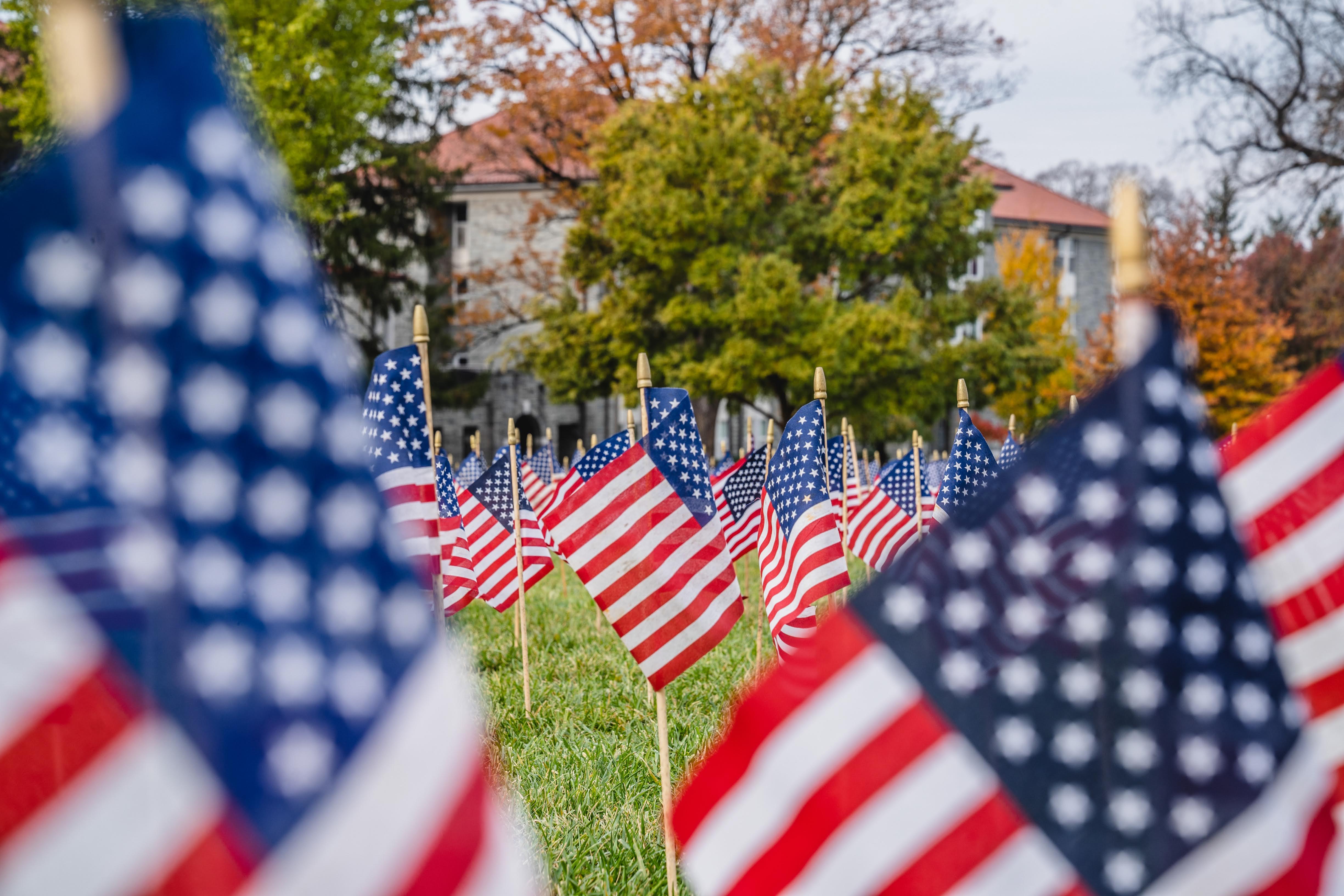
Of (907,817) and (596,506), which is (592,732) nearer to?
(596,506)

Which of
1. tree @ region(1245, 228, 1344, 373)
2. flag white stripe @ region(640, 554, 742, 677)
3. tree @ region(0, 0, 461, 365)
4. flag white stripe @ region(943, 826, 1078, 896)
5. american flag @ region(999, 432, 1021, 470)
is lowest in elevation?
flag white stripe @ region(640, 554, 742, 677)

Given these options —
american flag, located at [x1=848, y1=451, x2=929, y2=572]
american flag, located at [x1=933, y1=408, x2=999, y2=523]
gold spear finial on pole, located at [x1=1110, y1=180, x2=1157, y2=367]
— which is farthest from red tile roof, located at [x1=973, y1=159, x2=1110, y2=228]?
gold spear finial on pole, located at [x1=1110, y1=180, x2=1157, y2=367]

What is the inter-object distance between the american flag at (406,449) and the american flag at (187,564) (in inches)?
97.2

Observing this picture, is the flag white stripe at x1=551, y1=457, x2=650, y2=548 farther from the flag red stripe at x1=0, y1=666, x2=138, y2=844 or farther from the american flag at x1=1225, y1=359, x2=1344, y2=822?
the flag red stripe at x1=0, y1=666, x2=138, y2=844

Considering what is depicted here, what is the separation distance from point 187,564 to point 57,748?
0.94 ft

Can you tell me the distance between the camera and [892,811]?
1.98 meters

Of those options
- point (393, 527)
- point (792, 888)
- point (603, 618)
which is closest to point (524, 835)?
point (792, 888)

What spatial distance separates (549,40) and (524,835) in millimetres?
26432

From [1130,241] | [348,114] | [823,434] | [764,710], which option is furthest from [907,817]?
[348,114]

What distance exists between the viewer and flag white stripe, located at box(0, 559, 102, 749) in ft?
5.01

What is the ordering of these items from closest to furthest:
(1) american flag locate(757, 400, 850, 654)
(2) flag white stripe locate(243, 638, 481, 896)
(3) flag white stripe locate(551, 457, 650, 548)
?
1. (2) flag white stripe locate(243, 638, 481, 896)
2. (3) flag white stripe locate(551, 457, 650, 548)
3. (1) american flag locate(757, 400, 850, 654)

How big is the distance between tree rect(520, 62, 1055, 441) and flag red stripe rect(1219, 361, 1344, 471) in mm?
20441

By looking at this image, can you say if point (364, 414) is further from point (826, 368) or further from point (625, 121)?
point (625, 121)

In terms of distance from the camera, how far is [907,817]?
6.45 ft
